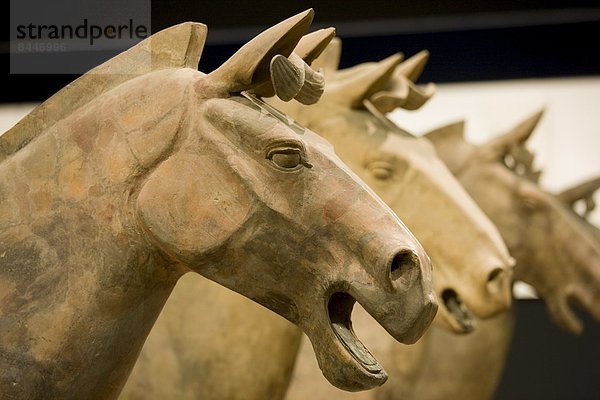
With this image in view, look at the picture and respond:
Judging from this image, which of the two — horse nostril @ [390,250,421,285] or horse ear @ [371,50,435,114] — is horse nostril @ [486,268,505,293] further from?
horse nostril @ [390,250,421,285]

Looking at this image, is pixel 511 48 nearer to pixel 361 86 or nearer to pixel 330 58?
pixel 330 58

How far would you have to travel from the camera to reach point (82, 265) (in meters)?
1.54

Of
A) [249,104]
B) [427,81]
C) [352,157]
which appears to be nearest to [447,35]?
[427,81]

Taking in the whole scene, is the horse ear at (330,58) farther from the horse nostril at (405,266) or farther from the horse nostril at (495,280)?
the horse nostril at (405,266)

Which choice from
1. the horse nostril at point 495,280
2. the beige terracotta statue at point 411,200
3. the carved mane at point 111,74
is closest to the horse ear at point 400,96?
the beige terracotta statue at point 411,200

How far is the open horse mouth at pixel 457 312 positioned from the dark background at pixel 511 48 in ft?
3.01

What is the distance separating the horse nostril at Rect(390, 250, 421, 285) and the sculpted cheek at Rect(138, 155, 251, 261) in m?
0.21

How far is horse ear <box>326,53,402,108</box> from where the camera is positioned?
2.54 metres

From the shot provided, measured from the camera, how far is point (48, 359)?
4.96 feet

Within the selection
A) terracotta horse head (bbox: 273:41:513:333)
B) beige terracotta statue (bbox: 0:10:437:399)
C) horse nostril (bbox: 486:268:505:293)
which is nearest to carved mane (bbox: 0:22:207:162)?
beige terracotta statue (bbox: 0:10:437:399)

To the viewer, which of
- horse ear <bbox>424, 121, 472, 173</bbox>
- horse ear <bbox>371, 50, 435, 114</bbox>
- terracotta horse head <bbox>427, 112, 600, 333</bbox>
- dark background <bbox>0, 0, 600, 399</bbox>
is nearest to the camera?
horse ear <bbox>371, 50, 435, 114</bbox>

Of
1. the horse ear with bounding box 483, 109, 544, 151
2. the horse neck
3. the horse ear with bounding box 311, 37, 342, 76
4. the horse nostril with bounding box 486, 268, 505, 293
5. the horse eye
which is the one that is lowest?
the horse ear with bounding box 483, 109, 544, 151

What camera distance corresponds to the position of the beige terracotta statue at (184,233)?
4.86 ft

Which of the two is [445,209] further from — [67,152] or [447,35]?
[447,35]
